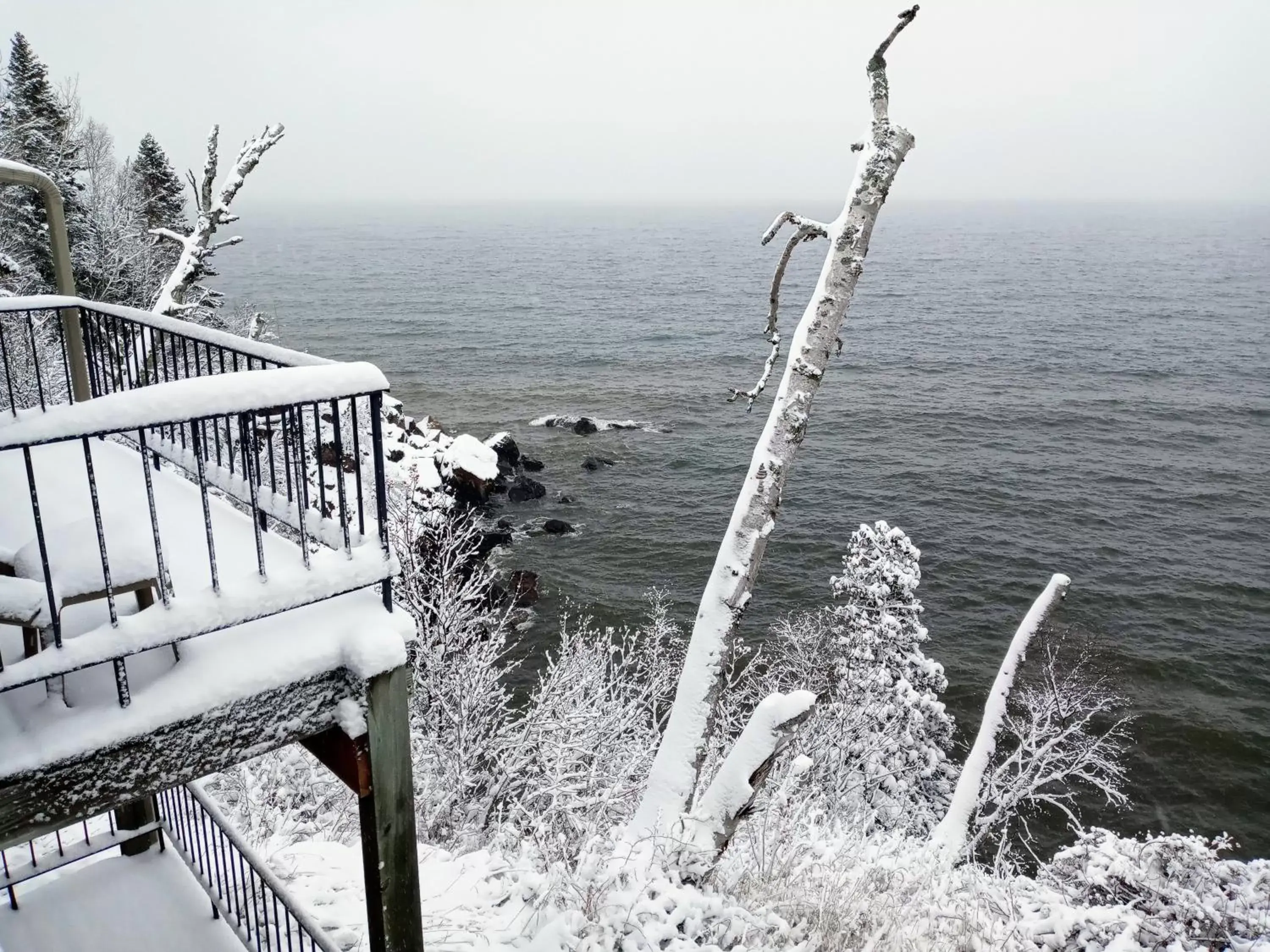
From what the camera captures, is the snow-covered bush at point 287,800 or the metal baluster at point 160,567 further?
the snow-covered bush at point 287,800

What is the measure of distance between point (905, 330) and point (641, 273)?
47.2 m

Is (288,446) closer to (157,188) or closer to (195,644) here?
(195,644)

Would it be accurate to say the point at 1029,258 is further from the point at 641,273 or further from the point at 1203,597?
the point at 1203,597

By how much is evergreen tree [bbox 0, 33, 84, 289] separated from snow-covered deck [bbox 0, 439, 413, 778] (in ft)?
107

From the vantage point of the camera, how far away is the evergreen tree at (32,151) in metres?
30.1

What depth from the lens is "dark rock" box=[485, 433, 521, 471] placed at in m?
34.4

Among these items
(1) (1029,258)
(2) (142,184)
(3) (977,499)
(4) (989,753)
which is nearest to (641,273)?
(1) (1029,258)

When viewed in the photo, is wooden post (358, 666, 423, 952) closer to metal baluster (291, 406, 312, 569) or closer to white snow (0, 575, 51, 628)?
metal baluster (291, 406, 312, 569)

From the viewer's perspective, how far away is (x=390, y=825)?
3.80 meters

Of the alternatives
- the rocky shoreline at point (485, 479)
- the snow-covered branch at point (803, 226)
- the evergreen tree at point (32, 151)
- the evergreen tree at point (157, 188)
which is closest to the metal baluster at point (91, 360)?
the snow-covered branch at point (803, 226)

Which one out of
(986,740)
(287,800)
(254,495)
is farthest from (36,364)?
(986,740)

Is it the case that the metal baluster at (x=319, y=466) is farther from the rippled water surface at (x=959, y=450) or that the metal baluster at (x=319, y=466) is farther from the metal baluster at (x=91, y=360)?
the rippled water surface at (x=959, y=450)

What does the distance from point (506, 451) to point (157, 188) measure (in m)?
23.0

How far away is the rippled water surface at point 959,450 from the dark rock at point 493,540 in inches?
34.4
